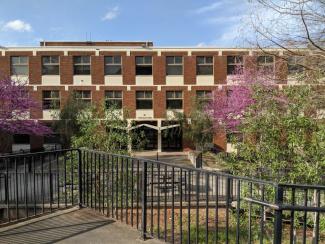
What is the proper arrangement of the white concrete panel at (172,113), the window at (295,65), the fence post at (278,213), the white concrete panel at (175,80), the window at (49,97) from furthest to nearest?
1. the white concrete panel at (175,80)
2. the window at (49,97)
3. the white concrete panel at (172,113)
4. the window at (295,65)
5. the fence post at (278,213)

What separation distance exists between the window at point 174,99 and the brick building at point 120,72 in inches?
9.8

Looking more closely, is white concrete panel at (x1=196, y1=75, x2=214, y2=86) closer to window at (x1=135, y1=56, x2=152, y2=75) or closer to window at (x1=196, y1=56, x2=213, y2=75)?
window at (x1=196, y1=56, x2=213, y2=75)

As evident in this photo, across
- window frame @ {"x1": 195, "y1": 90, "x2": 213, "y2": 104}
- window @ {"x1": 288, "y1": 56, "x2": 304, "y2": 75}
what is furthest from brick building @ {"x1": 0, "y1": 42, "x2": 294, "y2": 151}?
window @ {"x1": 288, "y1": 56, "x2": 304, "y2": 75}

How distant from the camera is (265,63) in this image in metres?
10.9

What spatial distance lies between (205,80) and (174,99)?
11.3 feet

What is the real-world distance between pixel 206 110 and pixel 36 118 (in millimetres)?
16183

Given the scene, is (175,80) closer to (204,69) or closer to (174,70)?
(174,70)

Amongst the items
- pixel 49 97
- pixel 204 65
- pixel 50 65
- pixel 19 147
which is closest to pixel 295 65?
pixel 204 65

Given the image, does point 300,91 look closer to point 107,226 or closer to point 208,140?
point 107,226

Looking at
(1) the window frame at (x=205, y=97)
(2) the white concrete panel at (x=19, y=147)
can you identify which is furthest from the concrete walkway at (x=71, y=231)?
(2) the white concrete panel at (x=19, y=147)

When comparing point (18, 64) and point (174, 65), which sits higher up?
point (18, 64)

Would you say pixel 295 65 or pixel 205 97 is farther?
pixel 205 97

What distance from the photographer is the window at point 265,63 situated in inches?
409

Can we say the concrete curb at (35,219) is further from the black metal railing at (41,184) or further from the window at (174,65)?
the window at (174,65)
